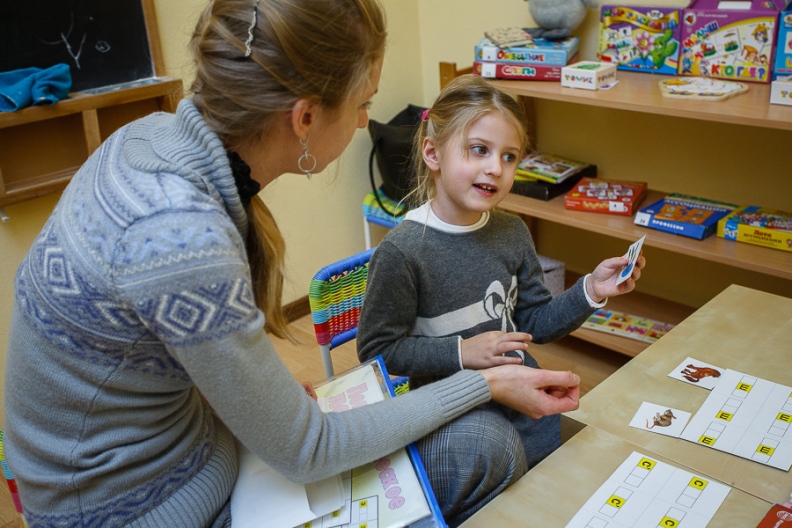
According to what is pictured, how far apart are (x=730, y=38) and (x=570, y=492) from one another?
5.68 ft

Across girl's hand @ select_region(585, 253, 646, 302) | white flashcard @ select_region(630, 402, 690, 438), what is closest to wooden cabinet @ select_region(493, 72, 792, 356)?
girl's hand @ select_region(585, 253, 646, 302)

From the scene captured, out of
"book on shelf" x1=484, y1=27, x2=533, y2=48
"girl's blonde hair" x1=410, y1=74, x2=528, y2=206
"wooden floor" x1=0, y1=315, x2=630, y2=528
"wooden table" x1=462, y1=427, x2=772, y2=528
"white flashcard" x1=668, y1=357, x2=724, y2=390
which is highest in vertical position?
"book on shelf" x1=484, y1=27, x2=533, y2=48

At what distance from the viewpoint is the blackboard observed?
79.5 inches

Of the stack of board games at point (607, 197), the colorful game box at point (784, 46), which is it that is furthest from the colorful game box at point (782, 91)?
the stack of board games at point (607, 197)

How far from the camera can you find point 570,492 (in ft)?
3.19

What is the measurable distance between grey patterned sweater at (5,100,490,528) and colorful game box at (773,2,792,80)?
5.21 ft

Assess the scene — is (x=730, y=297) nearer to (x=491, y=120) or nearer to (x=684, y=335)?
(x=684, y=335)

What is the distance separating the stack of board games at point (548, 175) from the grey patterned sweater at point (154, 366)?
156 centimetres

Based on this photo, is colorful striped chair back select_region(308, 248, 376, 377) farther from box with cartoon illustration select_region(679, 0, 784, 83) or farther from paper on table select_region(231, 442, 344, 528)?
box with cartoon illustration select_region(679, 0, 784, 83)

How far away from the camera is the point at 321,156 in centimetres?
106

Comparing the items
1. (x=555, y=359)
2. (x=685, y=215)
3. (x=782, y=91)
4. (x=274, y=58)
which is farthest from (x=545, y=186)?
(x=274, y=58)

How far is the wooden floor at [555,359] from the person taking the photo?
2510 mm

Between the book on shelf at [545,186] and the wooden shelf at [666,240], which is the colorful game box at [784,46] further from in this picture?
the book on shelf at [545,186]

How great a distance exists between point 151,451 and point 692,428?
782mm
